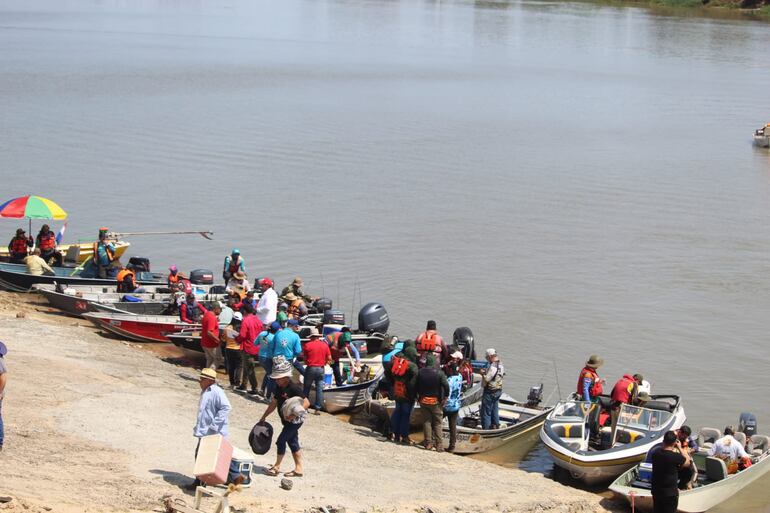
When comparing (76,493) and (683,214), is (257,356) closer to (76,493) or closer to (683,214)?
(76,493)

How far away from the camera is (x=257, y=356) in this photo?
54.4 feet

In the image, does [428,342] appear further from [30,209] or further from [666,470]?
[30,209]

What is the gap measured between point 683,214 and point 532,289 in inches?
398

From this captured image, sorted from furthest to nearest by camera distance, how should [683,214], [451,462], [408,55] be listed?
[408,55] < [683,214] < [451,462]

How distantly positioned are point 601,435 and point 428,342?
9.19 ft

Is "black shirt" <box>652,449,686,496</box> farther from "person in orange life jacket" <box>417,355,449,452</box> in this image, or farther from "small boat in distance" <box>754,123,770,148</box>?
"small boat in distance" <box>754,123,770,148</box>

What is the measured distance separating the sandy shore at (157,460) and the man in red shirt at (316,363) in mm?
316

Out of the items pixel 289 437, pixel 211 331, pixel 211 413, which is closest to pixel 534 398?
pixel 211 331

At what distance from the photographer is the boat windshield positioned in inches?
599

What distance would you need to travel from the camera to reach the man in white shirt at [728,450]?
14409mm

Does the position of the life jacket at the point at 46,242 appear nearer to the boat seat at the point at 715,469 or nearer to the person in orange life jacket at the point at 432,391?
the person in orange life jacket at the point at 432,391

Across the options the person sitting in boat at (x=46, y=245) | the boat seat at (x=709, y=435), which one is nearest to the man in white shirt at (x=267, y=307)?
the boat seat at (x=709, y=435)

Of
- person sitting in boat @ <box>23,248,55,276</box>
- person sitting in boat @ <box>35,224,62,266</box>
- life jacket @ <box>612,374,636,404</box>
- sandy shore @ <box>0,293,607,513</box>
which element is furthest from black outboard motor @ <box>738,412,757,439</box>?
person sitting in boat @ <box>35,224,62,266</box>

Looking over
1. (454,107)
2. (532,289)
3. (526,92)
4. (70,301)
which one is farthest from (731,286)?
(526,92)
